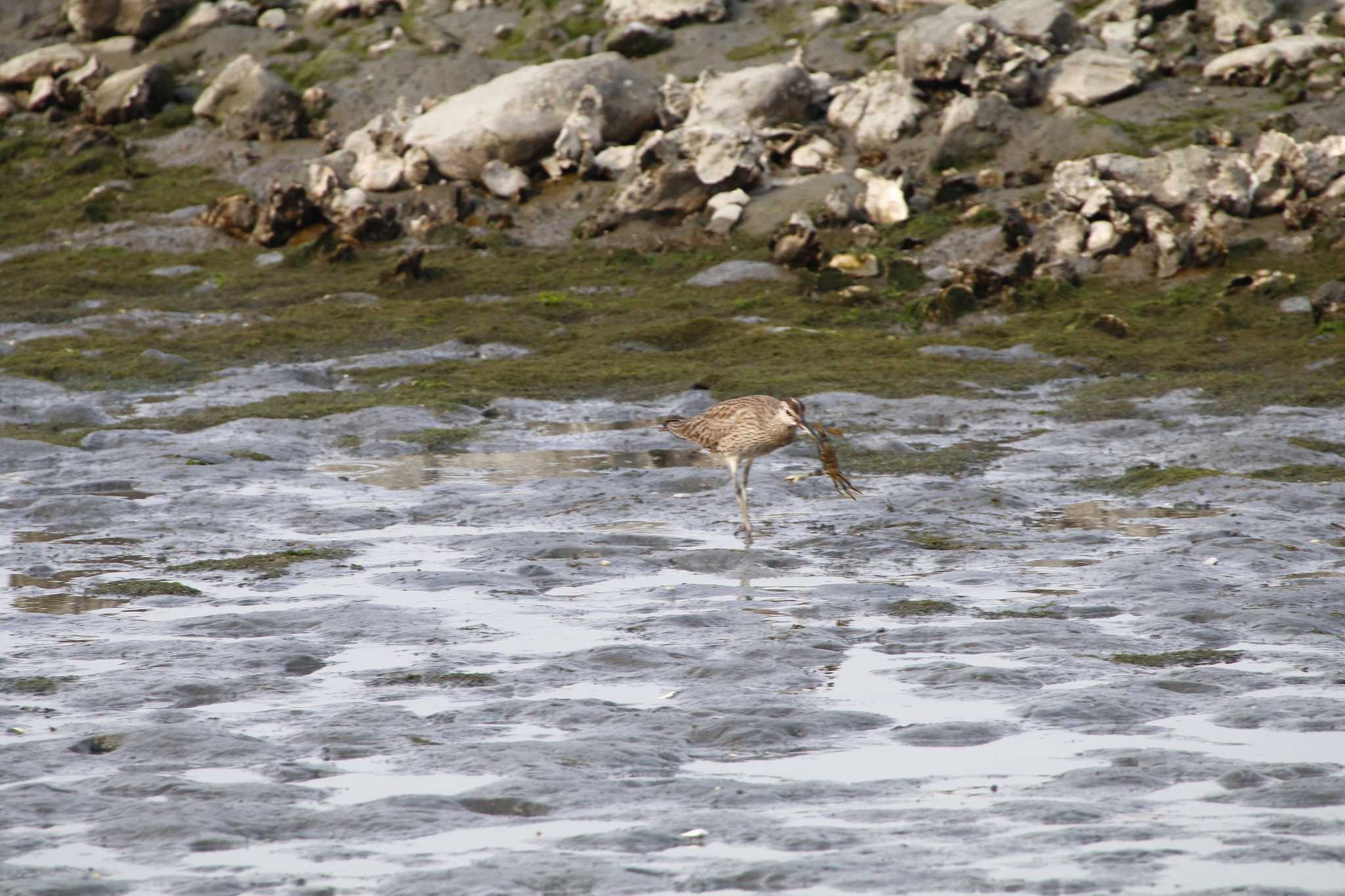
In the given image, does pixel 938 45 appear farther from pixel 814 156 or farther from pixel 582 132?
pixel 582 132

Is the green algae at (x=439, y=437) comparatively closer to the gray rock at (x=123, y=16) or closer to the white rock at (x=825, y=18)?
the white rock at (x=825, y=18)

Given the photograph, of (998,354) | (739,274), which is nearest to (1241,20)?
(739,274)

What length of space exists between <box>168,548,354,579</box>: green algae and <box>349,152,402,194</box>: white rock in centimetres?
1361

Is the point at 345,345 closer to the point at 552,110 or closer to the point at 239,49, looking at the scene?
the point at 552,110

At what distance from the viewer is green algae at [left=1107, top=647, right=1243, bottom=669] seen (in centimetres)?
691

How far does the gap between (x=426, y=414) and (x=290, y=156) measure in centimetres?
1250

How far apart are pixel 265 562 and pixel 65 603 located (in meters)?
1.22

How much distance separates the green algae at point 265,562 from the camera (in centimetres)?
911

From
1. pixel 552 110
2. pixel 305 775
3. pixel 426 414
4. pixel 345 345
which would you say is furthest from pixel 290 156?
pixel 305 775

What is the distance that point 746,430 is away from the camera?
10.7 m

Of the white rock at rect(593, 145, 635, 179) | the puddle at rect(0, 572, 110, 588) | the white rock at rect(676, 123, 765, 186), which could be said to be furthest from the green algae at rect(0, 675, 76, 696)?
the white rock at rect(593, 145, 635, 179)

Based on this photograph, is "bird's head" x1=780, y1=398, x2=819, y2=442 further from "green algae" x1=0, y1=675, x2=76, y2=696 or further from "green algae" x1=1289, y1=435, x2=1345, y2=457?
"green algae" x1=0, y1=675, x2=76, y2=696

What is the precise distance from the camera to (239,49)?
29750 millimetres

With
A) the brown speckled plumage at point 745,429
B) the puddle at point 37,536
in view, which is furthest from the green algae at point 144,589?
the brown speckled plumage at point 745,429
